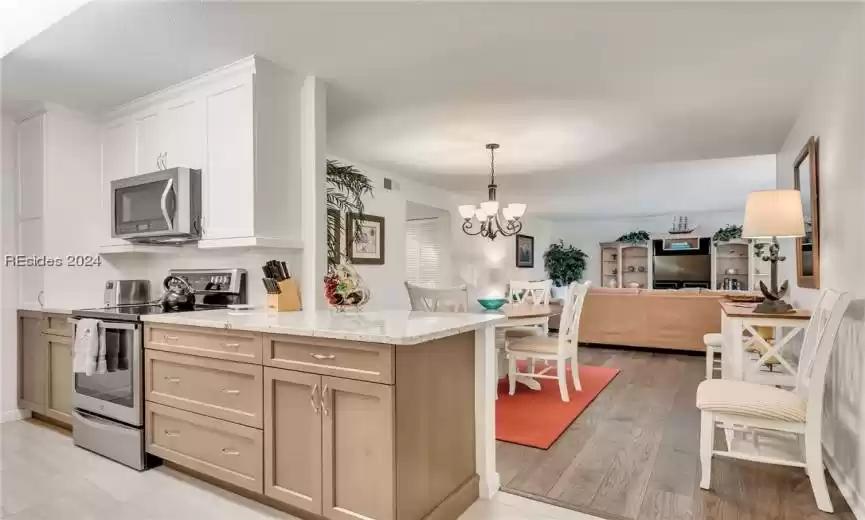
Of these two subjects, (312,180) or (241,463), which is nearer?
(241,463)

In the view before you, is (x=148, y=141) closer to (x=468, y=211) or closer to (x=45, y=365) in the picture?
(x=45, y=365)

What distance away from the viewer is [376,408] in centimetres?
182

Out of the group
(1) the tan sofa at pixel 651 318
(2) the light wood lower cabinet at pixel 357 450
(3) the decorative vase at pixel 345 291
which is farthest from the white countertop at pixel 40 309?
(1) the tan sofa at pixel 651 318

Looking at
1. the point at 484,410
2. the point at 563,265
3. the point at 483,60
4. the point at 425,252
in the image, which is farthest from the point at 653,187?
the point at 484,410

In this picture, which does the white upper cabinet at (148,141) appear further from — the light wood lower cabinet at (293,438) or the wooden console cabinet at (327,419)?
the light wood lower cabinet at (293,438)

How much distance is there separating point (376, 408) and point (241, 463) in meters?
0.86

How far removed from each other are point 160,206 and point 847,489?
149 inches

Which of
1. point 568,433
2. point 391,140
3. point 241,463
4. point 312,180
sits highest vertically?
point 391,140

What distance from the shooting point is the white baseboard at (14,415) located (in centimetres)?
346

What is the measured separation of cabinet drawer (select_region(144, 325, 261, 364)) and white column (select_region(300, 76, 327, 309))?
2.09 ft

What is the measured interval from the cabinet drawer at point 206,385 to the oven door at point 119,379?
83 mm

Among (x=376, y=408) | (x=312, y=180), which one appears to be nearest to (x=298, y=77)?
(x=312, y=180)

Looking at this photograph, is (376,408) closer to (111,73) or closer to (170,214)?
(170,214)

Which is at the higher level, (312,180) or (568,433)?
(312,180)
